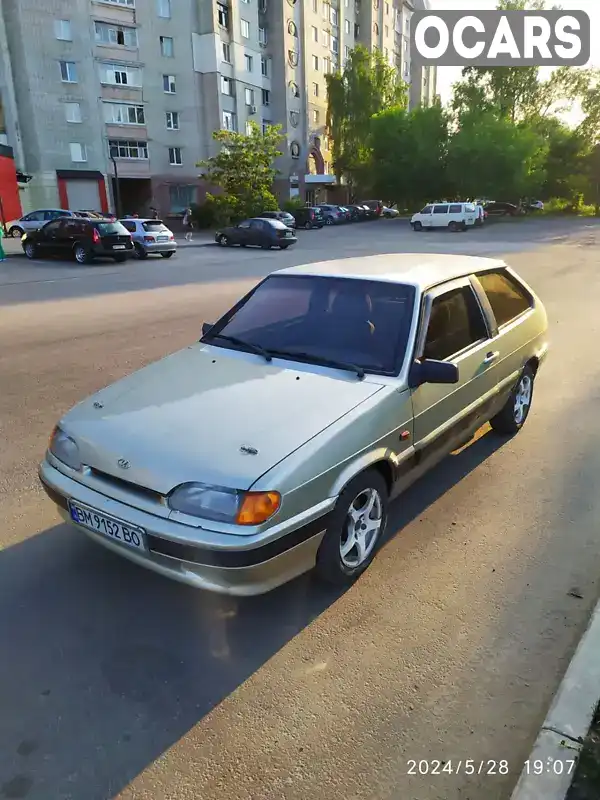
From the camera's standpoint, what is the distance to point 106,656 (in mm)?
2762

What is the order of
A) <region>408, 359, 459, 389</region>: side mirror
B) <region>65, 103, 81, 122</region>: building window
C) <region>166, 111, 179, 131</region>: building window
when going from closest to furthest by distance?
<region>408, 359, 459, 389</region>: side mirror
<region>65, 103, 81, 122</region>: building window
<region>166, 111, 179, 131</region>: building window

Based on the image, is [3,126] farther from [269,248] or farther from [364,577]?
[364,577]

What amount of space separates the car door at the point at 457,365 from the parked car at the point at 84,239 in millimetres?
18212

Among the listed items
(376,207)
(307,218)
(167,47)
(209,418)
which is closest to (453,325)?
(209,418)

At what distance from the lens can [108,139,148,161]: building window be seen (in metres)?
41.9

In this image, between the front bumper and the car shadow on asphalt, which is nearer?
the car shadow on asphalt

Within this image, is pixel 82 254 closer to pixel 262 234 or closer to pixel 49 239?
Result: pixel 49 239

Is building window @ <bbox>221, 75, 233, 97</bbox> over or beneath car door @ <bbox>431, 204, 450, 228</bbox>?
over

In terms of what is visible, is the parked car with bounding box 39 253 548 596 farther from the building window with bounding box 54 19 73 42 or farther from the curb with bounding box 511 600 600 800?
the building window with bounding box 54 19 73 42

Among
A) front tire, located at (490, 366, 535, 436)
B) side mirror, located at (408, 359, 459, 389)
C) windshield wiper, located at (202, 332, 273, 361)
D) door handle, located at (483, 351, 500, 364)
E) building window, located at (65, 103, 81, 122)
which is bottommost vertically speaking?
front tire, located at (490, 366, 535, 436)

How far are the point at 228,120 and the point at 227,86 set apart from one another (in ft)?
8.21

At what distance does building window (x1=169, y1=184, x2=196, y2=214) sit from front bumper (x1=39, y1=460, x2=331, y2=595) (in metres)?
46.0

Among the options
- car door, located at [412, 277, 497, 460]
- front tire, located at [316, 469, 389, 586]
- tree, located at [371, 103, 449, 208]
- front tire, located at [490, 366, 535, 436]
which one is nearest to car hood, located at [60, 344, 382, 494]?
front tire, located at [316, 469, 389, 586]

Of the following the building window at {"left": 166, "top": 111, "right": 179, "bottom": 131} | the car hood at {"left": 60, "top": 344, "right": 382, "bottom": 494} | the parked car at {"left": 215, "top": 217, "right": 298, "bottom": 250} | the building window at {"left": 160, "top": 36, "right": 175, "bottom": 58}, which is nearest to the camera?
the car hood at {"left": 60, "top": 344, "right": 382, "bottom": 494}
